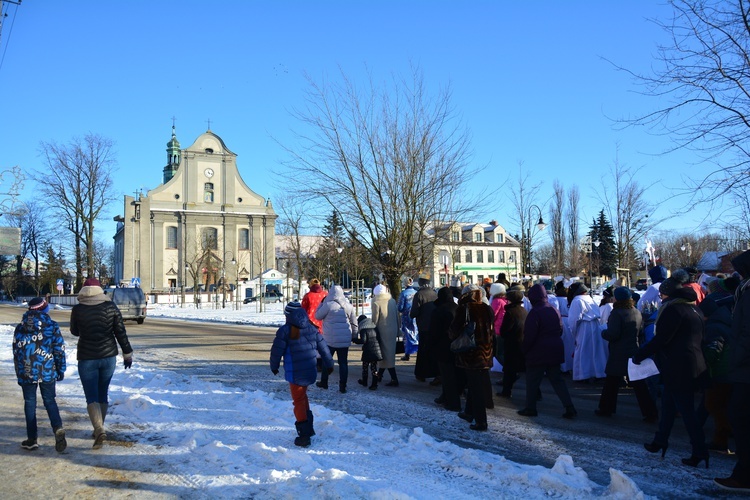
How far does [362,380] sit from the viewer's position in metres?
10.6

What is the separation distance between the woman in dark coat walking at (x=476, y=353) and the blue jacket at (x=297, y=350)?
2072 mm

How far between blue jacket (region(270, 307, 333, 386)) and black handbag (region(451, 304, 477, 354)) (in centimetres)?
190

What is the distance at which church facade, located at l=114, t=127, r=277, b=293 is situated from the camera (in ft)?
240

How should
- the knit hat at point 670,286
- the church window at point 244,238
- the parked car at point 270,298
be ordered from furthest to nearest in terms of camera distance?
the church window at point 244,238
the parked car at point 270,298
the knit hat at point 670,286

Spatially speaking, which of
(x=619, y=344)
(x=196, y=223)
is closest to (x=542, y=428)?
(x=619, y=344)

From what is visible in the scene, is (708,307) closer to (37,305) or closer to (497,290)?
(497,290)

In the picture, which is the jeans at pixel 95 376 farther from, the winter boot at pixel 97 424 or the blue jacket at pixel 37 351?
the blue jacket at pixel 37 351

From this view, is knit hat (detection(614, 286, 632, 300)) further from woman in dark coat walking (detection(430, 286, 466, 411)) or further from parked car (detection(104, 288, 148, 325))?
parked car (detection(104, 288, 148, 325))

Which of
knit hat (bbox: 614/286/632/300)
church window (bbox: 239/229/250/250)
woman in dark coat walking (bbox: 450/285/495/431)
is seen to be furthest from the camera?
church window (bbox: 239/229/250/250)

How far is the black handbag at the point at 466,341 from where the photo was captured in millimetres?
7582

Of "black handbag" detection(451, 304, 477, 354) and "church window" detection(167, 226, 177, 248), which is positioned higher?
"church window" detection(167, 226, 177, 248)

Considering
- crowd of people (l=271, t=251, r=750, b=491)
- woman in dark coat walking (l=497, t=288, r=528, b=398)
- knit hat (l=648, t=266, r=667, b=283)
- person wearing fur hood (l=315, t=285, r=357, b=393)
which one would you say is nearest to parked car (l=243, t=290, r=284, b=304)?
crowd of people (l=271, t=251, r=750, b=491)

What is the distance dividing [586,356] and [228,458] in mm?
7259

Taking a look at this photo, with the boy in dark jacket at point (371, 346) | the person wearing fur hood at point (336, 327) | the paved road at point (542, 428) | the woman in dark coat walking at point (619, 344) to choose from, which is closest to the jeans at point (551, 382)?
the paved road at point (542, 428)
